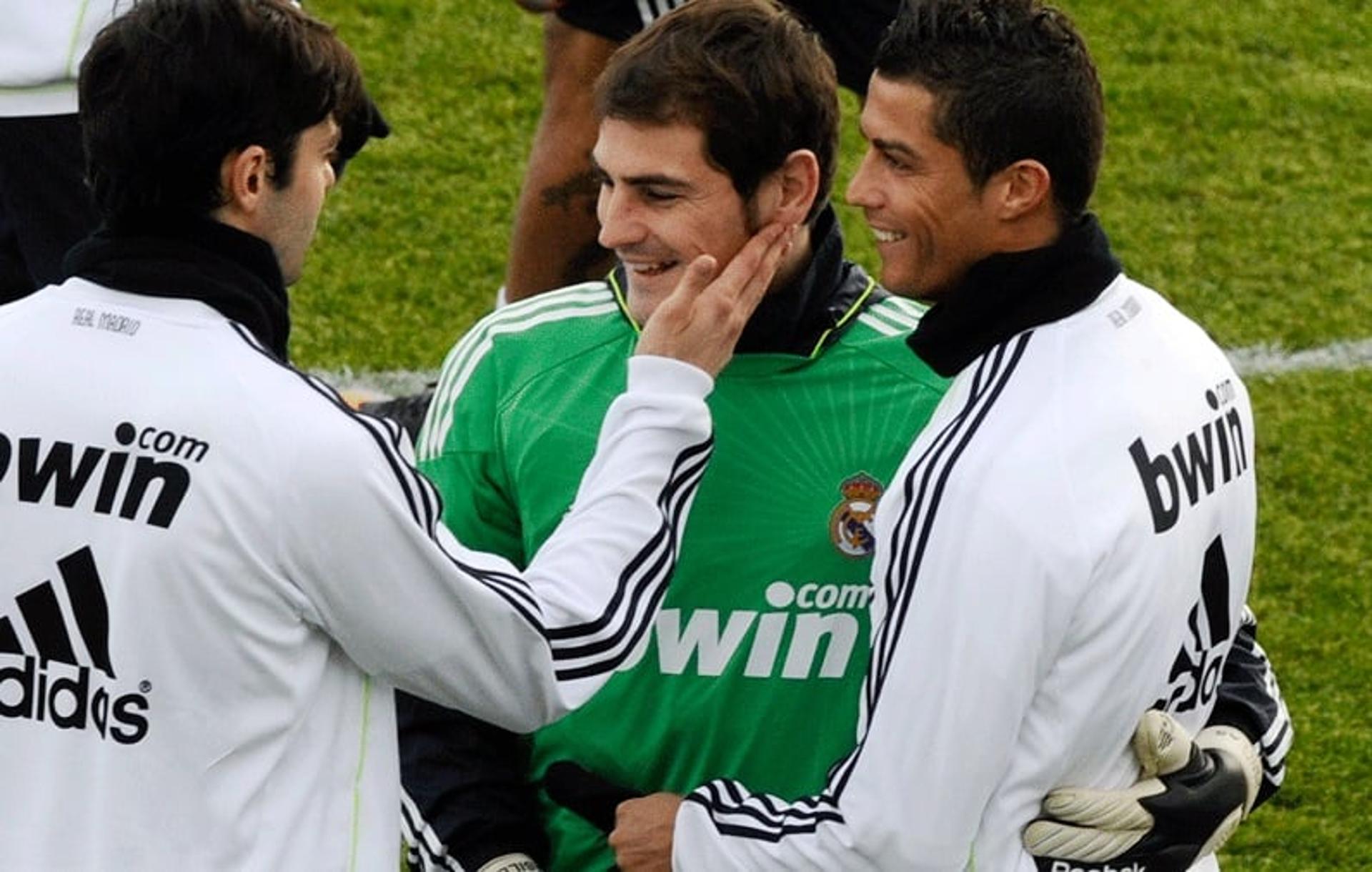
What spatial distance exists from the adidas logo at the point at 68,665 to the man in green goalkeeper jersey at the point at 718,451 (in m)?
0.66

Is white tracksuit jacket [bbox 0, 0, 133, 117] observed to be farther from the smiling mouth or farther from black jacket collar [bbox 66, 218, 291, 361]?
black jacket collar [bbox 66, 218, 291, 361]

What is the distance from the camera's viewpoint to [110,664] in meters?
2.76

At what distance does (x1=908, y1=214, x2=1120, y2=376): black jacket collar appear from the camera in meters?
2.99

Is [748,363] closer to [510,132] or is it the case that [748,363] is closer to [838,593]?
[838,593]

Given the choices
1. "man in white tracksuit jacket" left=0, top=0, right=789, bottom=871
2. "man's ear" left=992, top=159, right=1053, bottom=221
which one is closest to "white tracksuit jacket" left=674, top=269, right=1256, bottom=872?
"man's ear" left=992, top=159, right=1053, bottom=221

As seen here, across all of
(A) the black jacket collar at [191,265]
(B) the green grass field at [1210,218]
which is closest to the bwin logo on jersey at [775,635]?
(A) the black jacket collar at [191,265]

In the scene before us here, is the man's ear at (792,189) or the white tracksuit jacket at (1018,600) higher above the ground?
the man's ear at (792,189)

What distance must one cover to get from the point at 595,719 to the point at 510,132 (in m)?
4.45

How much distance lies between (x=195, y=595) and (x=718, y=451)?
2.51 feet

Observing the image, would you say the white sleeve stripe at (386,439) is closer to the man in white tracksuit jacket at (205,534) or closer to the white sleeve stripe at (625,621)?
the man in white tracksuit jacket at (205,534)

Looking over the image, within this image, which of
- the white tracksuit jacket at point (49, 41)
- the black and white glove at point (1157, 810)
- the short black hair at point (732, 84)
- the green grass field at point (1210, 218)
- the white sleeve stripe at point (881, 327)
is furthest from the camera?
the green grass field at point (1210, 218)

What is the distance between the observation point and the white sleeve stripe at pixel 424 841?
337 centimetres

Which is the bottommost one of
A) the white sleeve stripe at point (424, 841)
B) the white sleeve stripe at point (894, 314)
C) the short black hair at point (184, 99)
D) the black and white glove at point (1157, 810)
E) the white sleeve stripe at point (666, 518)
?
the white sleeve stripe at point (424, 841)

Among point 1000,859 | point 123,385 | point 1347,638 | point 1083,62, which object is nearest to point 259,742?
point 123,385
